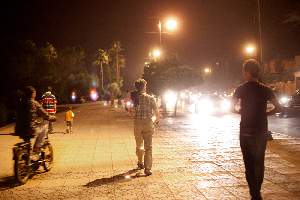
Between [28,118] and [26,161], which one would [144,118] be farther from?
[26,161]

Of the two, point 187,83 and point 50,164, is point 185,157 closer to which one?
point 50,164

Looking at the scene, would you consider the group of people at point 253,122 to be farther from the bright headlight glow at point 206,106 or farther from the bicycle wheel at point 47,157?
the bright headlight glow at point 206,106

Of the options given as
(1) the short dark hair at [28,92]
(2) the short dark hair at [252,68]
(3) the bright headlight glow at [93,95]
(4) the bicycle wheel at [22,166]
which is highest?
(3) the bright headlight glow at [93,95]

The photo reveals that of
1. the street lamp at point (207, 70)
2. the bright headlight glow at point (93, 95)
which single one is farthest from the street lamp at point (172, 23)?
the street lamp at point (207, 70)

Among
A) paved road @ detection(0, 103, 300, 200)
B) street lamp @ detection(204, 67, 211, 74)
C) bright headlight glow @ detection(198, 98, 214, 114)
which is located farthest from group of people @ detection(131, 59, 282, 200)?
street lamp @ detection(204, 67, 211, 74)

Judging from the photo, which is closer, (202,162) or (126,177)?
(126,177)

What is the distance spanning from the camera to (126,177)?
28.8 ft

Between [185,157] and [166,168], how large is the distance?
162cm

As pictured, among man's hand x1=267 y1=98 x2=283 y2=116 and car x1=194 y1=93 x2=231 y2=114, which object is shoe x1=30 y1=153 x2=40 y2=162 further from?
car x1=194 y1=93 x2=231 y2=114

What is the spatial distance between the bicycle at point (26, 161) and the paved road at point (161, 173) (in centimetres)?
17

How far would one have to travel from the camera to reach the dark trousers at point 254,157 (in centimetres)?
617

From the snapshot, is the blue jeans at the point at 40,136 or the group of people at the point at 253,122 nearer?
the group of people at the point at 253,122

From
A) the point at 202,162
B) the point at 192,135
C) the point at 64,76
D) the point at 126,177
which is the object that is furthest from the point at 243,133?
the point at 64,76

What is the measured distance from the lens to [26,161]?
8.73 metres
